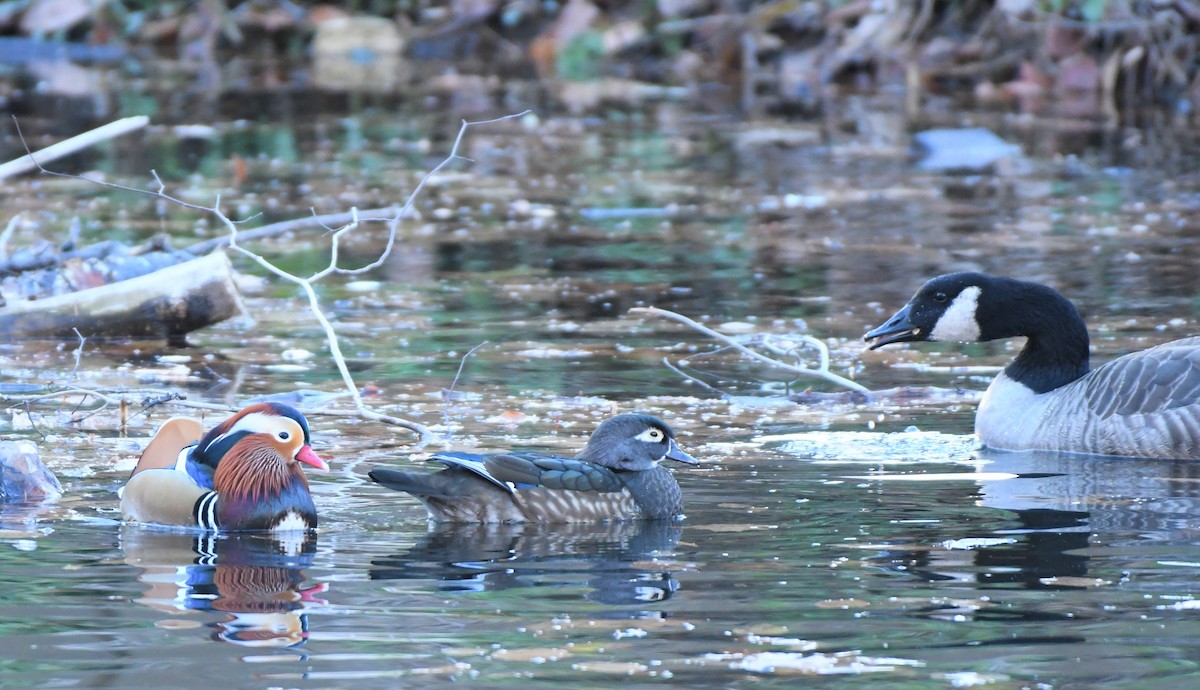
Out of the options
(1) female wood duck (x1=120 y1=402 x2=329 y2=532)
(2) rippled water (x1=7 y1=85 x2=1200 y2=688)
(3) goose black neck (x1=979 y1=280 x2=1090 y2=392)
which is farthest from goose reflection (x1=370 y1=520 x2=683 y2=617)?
(3) goose black neck (x1=979 y1=280 x2=1090 y2=392)

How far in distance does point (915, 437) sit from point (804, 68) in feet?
76.8

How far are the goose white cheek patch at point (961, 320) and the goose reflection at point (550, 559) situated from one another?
9.35 ft

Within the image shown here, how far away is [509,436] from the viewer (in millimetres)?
8898

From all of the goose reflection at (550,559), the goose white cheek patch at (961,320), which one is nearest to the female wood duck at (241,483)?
the goose reflection at (550,559)

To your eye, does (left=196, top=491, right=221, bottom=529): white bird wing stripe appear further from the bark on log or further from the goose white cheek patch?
the bark on log

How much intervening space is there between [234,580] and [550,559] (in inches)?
42.3

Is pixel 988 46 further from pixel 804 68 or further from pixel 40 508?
pixel 40 508

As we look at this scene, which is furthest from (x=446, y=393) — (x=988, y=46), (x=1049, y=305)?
(x=988, y=46)

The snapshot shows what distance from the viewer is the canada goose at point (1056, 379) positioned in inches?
360

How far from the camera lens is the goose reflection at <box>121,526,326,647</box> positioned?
19.2 ft

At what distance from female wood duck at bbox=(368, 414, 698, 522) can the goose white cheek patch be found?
102 inches

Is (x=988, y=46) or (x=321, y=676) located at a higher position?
(x=988, y=46)

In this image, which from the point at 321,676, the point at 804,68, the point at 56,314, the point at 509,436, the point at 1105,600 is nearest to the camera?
the point at 321,676

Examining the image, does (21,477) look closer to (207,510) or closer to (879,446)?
(207,510)
